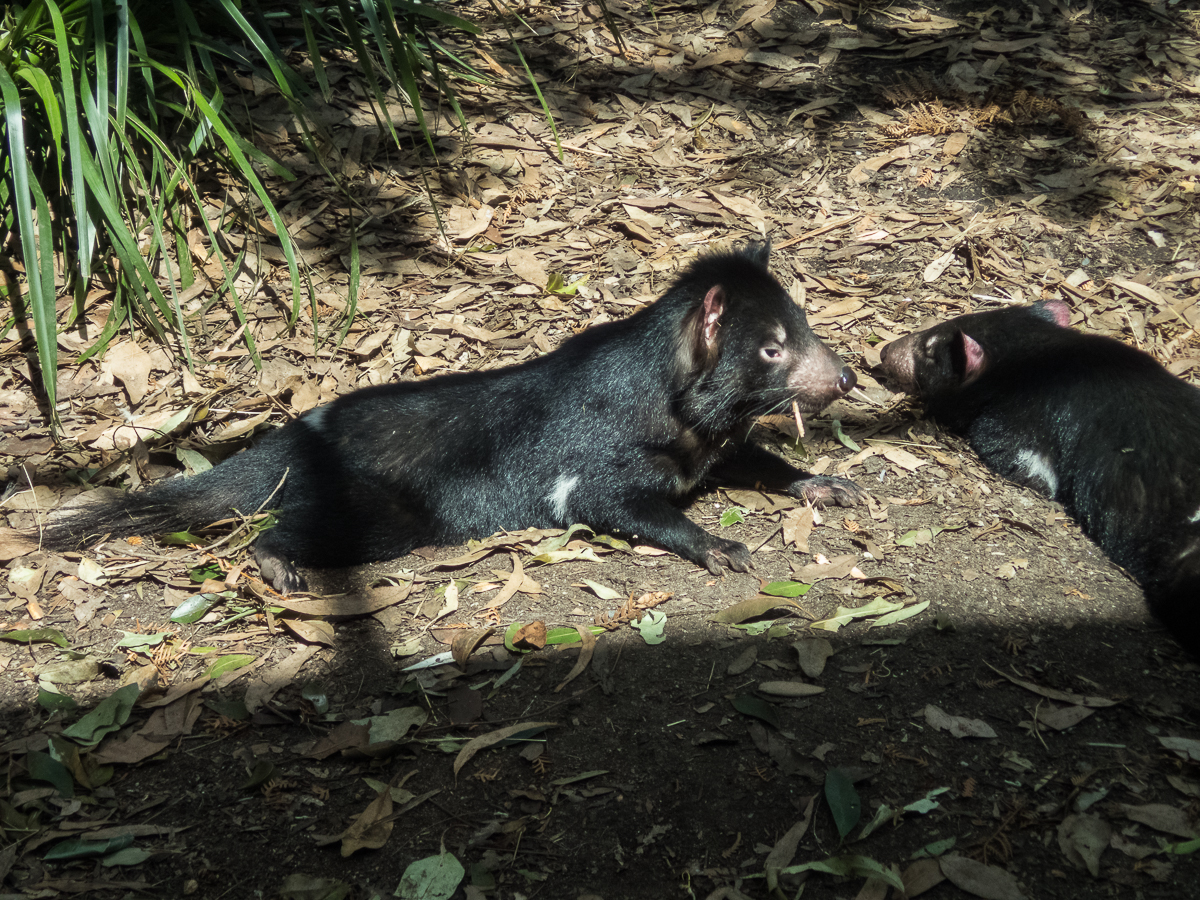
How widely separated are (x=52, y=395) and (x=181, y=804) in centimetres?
151

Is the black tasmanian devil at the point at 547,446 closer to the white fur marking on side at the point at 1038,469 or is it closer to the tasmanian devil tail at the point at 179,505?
the tasmanian devil tail at the point at 179,505

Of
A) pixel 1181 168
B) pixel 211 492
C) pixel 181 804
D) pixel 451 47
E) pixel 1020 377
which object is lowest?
pixel 181 804

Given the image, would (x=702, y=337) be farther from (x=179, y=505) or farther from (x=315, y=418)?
(x=179, y=505)

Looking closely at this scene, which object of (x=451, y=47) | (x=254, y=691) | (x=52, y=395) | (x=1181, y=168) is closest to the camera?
(x=254, y=691)

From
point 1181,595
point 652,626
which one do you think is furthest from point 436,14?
point 1181,595

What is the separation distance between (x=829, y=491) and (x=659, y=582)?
2.93 feet

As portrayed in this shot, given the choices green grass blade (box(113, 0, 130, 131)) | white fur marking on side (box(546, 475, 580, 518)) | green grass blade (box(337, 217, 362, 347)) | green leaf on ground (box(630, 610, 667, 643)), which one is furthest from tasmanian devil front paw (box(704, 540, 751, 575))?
green grass blade (box(113, 0, 130, 131))

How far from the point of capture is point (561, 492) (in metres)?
3.56

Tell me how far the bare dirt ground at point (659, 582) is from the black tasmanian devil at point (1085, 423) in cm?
13

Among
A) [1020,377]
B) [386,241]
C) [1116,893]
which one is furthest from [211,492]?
[1020,377]

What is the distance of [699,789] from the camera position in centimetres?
235

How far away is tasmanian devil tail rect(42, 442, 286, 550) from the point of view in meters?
3.43

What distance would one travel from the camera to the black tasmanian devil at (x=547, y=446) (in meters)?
3.45

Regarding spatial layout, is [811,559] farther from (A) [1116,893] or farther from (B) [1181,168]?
(B) [1181,168]
